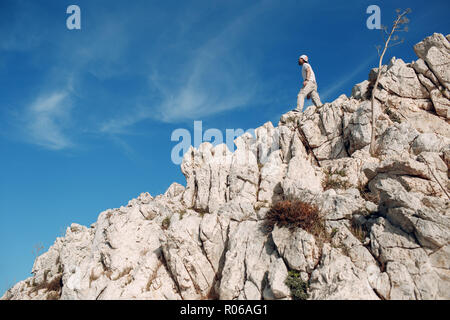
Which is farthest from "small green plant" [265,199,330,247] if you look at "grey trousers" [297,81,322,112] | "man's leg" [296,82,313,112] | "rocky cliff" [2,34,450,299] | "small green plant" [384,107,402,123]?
"man's leg" [296,82,313,112]

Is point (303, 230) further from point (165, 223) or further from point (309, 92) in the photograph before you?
point (309, 92)

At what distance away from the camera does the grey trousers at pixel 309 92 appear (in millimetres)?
32438

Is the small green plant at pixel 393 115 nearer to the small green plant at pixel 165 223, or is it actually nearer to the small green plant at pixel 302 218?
the small green plant at pixel 302 218

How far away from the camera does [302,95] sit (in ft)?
109

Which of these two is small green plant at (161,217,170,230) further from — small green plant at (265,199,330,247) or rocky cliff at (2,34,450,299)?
small green plant at (265,199,330,247)

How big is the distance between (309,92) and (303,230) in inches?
868

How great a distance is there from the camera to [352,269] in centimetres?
1352

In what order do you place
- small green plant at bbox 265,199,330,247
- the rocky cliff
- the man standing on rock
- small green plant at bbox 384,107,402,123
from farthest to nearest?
the man standing on rock
small green plant at bbox 384,107,402,123
small green plant at bbox 265,199,330,247
the rocky cliff

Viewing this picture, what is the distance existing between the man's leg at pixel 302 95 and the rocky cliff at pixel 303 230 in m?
2.16

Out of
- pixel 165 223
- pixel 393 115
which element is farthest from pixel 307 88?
pixel 165 223

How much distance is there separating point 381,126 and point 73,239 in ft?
114

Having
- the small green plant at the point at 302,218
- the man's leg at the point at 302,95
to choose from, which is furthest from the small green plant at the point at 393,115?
the small green plant at the point at 302,218

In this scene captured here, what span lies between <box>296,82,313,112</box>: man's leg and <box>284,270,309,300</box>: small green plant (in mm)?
22982

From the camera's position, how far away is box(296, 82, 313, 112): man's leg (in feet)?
108
